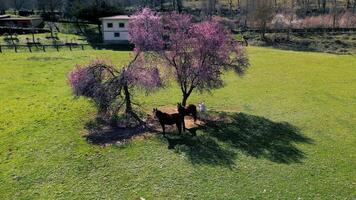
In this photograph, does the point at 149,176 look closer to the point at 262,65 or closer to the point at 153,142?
the point at 153,142

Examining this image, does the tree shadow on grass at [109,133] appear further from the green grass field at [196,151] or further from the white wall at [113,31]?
the white wall at [113,31]

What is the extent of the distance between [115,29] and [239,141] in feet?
153

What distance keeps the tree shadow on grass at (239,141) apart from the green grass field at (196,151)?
0.06 metres

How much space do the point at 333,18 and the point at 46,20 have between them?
6714cm

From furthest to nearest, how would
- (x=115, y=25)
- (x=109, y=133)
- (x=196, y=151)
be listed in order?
(x=115, y=25), (x=109, y=133), (x=196, y=151)

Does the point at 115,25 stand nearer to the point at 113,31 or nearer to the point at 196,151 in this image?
the point at 113,31

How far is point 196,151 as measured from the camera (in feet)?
67.6

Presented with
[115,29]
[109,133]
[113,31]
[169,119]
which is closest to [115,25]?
[115,29]

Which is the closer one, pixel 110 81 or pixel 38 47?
pixel 110 81

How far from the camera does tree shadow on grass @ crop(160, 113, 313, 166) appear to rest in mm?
20125

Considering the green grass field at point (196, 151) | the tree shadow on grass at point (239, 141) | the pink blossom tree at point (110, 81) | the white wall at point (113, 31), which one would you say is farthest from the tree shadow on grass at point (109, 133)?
the white wall at point (113, 31)

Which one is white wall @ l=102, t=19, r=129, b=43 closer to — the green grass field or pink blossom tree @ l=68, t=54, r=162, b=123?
the green grass field


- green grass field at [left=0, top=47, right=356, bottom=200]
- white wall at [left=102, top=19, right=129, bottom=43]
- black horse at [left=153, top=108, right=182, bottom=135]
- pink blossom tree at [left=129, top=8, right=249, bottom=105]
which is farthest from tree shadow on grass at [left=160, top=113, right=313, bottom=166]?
white wall at [left=102, top=19, right=129, bottom=43]

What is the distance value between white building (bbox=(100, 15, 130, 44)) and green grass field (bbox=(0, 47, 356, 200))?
30415mm
